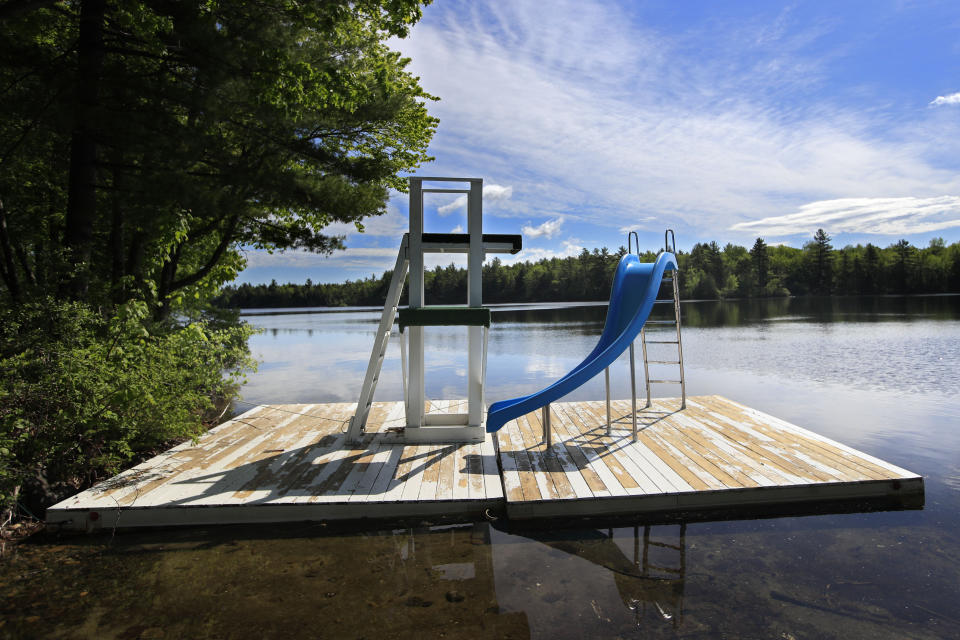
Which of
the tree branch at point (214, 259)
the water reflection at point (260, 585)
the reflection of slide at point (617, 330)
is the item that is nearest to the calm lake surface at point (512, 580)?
the water reflection at point (260, 585)

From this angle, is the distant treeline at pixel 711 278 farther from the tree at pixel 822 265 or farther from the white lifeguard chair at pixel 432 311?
the white lifeguard chair at pixel 432 311

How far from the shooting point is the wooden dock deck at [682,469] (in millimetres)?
3855

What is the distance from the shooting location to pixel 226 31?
5.30m

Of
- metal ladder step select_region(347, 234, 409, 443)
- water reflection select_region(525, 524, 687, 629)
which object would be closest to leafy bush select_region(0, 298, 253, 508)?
metal ladder step select_region(347, 234, 409, 443)

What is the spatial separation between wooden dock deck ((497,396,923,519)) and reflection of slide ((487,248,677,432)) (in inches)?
19.0

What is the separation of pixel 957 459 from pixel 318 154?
25.9 feet

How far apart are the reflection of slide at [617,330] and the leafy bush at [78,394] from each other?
3050 millimetres

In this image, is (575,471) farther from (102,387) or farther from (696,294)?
(696,294)

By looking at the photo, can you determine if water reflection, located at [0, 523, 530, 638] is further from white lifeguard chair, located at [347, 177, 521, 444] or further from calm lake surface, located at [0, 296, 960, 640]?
white lifeguard chair, located at [347, 177, 521, 444]

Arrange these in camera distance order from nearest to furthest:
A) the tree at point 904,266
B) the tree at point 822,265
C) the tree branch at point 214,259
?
the tree branch at point 214,259, the tree at point 904,266, the tree at point 822,265

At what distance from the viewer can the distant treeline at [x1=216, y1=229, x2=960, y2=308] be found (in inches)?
2405

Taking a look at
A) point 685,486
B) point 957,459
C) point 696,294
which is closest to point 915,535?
point 685,486

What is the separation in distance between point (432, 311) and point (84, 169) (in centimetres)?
374

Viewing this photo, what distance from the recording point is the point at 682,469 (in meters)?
4.32
